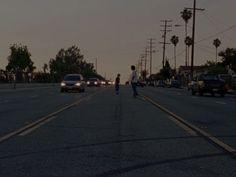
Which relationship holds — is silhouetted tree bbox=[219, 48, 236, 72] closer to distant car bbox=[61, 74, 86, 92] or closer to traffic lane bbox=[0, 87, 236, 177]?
distant car bbox=[61, 74, 86, 92]

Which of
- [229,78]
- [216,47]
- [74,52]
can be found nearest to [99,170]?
[229,78]

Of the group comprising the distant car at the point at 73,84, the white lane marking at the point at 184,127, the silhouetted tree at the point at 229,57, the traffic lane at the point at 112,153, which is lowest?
the traffic lane at the point at 112,153

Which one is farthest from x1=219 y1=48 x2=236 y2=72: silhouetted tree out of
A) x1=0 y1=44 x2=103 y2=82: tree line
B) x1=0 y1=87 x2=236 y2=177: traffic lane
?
x1=0 y1=87 x2=236 y2=177: traffic lane

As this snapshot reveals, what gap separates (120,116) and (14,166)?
36.4ft

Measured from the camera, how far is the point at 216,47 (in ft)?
472

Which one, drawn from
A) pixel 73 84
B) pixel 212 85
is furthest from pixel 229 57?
pixel 212 85

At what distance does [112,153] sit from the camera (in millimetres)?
11344

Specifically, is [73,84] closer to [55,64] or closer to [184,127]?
[184,127]

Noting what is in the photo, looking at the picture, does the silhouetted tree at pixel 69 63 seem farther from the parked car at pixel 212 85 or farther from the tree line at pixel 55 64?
the parked car at pixel 212 85

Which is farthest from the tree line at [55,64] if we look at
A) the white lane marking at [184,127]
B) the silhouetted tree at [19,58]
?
the white lane marking at [184,127]

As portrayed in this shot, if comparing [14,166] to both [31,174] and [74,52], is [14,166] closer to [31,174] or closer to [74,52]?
[31,174]

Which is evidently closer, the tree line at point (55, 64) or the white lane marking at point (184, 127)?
the white lane marking at point (184, 127)

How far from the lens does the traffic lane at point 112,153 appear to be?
373 inches

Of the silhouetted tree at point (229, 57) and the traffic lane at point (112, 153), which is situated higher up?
the silhouetted tree at point (229, 57)
